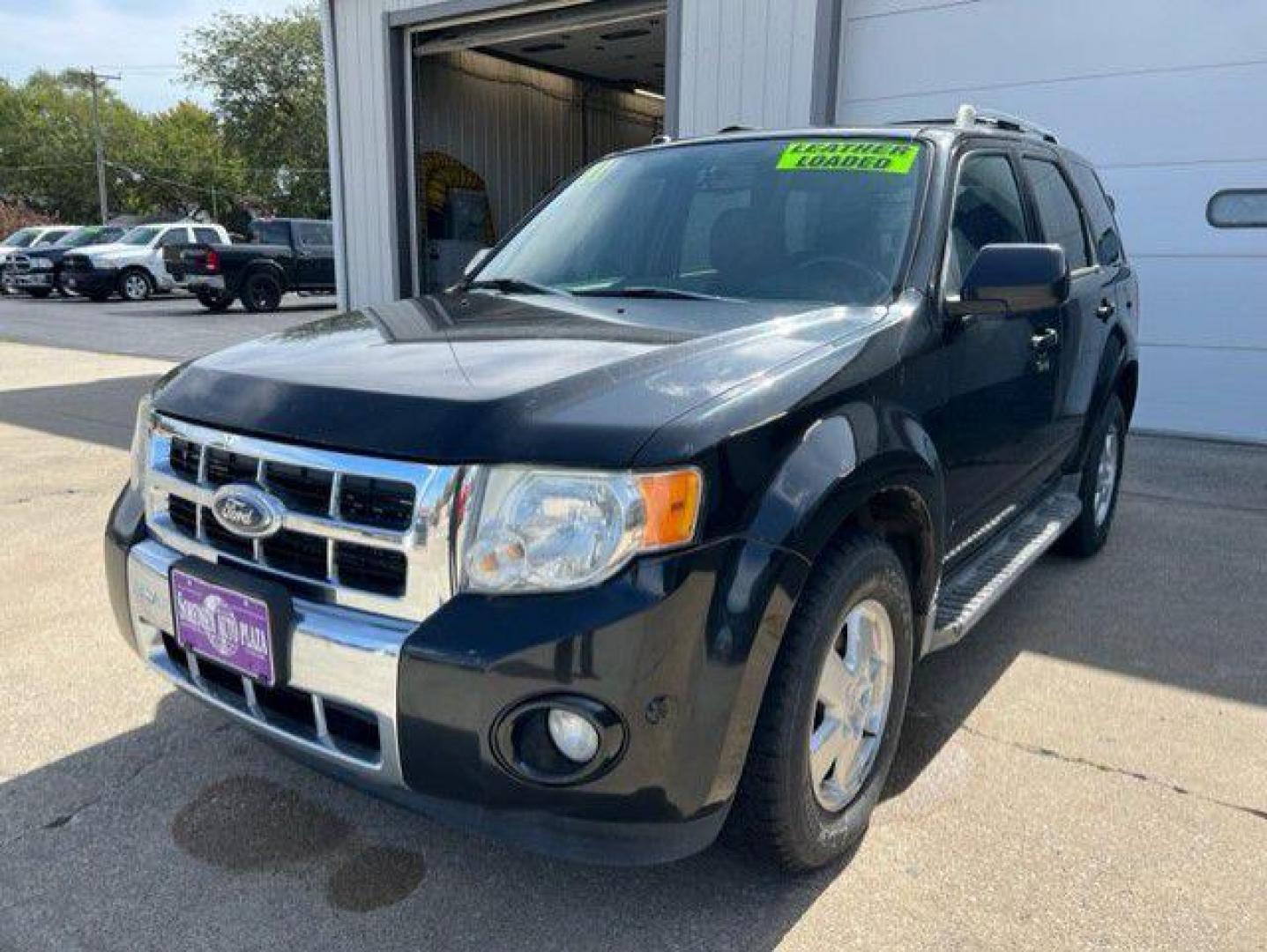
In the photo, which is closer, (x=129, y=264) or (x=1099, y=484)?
(x=1099, y=484)

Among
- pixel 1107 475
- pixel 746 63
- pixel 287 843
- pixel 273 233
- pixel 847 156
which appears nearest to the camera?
pixel 287 843

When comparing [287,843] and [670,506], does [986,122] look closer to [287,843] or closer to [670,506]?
[670,506]

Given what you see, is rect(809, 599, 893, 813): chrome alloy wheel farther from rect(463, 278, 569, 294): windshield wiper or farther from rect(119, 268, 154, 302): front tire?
rect(119, 268, 154, 302): front tire

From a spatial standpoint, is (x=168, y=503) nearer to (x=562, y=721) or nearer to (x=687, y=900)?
(x=562, y=721)

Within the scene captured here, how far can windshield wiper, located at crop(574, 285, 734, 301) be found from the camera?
9.37 feet

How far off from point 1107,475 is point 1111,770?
2296mm

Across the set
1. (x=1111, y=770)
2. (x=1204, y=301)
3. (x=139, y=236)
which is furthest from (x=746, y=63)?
(x=139, y=236)

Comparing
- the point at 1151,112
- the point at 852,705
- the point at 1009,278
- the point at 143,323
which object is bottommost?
the point at 143,323

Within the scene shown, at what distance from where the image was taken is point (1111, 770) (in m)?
2.86

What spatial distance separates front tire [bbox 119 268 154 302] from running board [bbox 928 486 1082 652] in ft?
80.1

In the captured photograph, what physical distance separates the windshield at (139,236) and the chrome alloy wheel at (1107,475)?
24388 millimetres

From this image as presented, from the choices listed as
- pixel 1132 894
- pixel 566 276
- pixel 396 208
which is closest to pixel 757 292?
pixel 566 276

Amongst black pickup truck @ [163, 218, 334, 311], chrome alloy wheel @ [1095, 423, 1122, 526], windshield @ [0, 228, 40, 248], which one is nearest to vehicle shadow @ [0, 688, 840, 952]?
chrome alloy wheel @ [1095, 423, 1122, 526]

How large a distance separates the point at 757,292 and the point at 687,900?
1.60 meters
